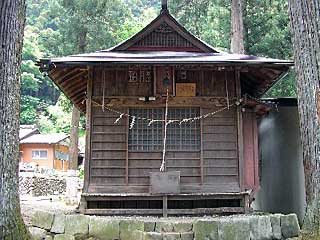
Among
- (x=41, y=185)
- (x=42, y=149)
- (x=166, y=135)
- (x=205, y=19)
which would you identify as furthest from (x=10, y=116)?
(x=42, y=149)

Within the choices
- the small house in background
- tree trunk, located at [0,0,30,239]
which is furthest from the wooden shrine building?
the small house in background

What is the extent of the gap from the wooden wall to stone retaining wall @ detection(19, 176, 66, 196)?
1557 centimetres

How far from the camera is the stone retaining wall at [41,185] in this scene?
23278 millimetres

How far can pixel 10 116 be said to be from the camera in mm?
5785

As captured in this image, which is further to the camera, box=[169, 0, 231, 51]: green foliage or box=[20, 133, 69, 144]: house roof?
box=[20, 133, 69, 144]: house roof

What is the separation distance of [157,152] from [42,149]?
25.2 m

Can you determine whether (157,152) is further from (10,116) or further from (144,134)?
(10,116)

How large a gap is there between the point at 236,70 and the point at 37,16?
4970 cm

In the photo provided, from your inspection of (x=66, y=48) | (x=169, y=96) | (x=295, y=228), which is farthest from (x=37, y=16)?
(x=295, y=228)

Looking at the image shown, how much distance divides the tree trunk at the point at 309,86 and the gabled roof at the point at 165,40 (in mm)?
5060

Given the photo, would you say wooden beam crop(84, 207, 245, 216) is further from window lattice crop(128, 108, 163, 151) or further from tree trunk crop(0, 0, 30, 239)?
tree trunk crop(0, 0, 30, 239)

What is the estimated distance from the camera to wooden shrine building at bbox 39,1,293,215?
8961mm

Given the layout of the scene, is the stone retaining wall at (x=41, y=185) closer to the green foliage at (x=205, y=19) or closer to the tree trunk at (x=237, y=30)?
the green foliage at (x=205, y=19)

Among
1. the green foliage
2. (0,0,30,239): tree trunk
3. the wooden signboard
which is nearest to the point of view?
(0,0,30,239): tree trunk
